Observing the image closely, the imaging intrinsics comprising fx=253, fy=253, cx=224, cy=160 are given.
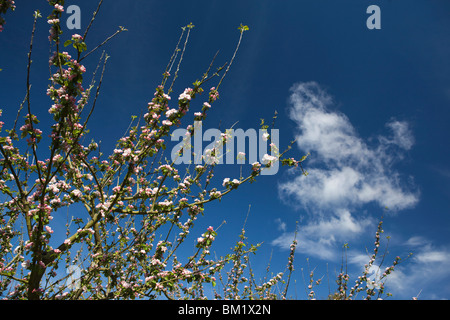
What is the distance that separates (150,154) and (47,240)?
1.98 m

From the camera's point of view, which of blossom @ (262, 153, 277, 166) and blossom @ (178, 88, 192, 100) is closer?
blossom @ (178, 88, 192, 100)

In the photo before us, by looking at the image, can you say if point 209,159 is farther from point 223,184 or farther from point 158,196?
point 158,196

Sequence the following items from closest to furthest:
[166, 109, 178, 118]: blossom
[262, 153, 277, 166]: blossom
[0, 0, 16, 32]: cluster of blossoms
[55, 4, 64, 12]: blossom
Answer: [0, 0, 16, 32]: cluster of blossoms, [55, 4, 64, 12]: blossom, [166, 109, 178, 118]: blossom, [262, 153, 277, 166]: blossom

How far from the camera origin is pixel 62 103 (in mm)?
3289

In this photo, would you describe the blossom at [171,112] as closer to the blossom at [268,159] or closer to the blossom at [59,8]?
the blossom at [268,159]

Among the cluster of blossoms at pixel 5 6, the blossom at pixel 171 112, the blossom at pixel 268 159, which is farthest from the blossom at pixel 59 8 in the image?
the blossom at pixel 268 159

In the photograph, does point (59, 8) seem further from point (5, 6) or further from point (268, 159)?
point (268, 159)

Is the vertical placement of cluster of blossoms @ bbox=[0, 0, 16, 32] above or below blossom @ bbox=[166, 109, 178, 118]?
above

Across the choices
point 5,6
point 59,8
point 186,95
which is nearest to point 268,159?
point 186,95

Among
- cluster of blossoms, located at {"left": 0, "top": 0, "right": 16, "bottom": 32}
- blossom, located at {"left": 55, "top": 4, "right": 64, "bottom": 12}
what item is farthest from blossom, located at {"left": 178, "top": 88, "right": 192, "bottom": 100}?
cluster of blossoms, located at {"left": 0, "top": 0, "right": 16, "bottom": 32}

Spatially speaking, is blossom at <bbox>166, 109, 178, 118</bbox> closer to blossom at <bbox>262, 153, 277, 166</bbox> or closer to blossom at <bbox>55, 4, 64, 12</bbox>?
blossom at <bbox>262, 153, 277, 166</bbox>

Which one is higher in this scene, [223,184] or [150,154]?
[150,154]
